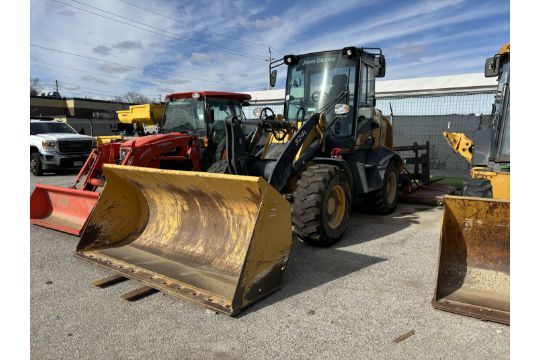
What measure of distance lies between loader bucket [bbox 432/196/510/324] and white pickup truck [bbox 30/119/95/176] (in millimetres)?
13120

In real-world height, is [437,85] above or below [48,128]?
above

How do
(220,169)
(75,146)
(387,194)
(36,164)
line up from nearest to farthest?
(220,169), (387,194), (36,164), (75,146)

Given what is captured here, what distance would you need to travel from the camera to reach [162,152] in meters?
7.99

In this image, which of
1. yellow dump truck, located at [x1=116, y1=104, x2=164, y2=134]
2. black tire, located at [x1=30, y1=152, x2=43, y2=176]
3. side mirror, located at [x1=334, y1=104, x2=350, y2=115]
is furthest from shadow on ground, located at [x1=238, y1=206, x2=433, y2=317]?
black tire, located at [x1=30, y1=152, x2=43, y2=176]

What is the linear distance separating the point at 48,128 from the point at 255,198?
13.6 meters

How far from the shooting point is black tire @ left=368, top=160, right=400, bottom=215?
23.1 ft

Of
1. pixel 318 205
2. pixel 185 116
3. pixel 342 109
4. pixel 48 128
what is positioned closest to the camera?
pixel 318 205

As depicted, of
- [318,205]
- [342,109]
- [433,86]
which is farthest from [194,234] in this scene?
[433,86]

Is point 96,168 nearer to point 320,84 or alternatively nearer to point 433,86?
point 320,84

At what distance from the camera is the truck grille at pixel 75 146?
1341 centimetres

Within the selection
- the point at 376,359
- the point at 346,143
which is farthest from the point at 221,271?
the point at 346,143

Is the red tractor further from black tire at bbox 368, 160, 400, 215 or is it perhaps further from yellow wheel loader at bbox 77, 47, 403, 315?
black tire at bbox 368, 160, 400, 215

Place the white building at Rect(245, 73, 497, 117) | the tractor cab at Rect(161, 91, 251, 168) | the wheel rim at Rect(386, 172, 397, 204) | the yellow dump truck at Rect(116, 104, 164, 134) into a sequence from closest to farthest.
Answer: the wheel rim at Rect(386, 172, 397, 204), the tractor cab at Rect(161, 91, 251, 168), the yellow dump truck at Rect(116, 104, 164, 134), the white building at Rect(245, 73, 497, 117)

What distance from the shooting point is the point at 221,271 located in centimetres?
402
